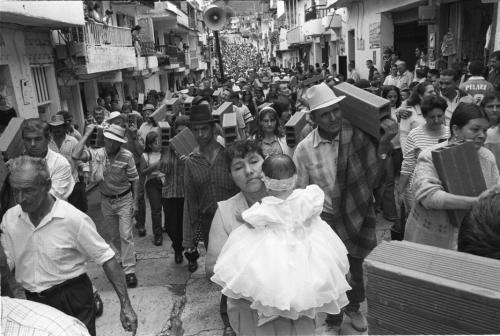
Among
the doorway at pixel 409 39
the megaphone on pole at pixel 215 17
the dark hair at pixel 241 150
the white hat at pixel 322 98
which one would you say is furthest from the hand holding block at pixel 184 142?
the doorway at pixel 409 39

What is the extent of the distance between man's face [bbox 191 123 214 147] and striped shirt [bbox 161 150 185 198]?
0.78 metres

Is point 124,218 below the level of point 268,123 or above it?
below

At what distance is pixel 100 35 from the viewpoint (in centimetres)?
1302

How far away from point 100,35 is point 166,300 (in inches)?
420

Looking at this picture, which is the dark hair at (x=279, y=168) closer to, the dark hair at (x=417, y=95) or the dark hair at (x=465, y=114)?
the dark hair at (x=465, y=114)

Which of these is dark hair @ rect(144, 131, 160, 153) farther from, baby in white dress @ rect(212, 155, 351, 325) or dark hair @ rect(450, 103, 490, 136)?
dark hair @ rect(450, 103, 490, 136)

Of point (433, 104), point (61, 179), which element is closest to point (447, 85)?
point (433, 104)

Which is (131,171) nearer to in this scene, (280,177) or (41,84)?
(280,177)

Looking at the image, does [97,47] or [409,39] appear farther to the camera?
[409,39]

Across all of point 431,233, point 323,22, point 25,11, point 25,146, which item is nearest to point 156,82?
point 323,22

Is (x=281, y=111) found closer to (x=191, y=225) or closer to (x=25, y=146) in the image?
(x=191, y=225)

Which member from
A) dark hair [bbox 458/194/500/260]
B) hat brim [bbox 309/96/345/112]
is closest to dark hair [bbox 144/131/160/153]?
hat brim [bbox 309/96/345/112]

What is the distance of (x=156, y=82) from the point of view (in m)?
27.2

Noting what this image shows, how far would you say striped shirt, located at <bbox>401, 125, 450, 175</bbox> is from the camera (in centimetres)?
391
